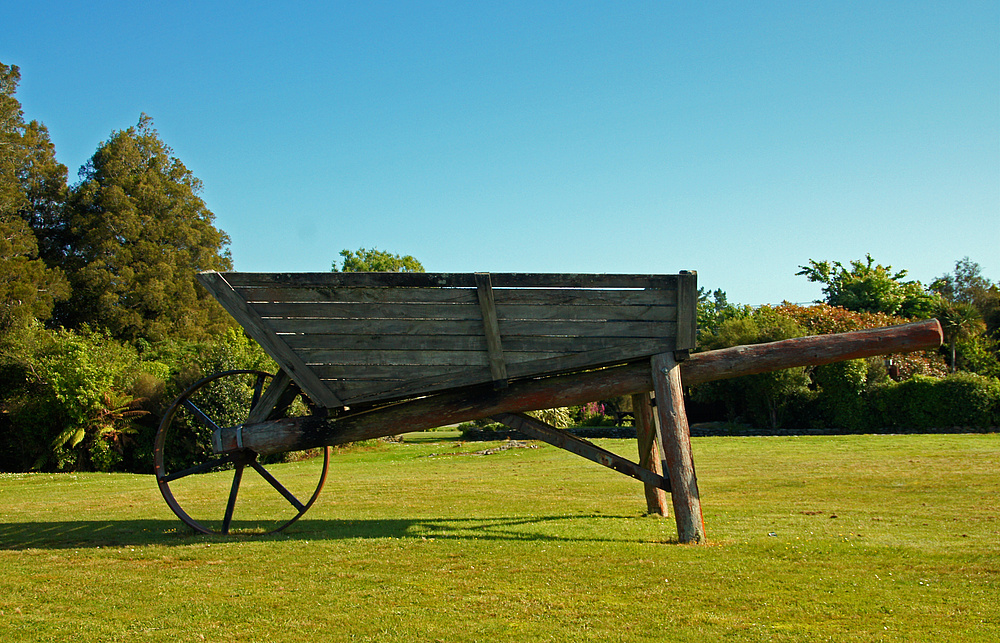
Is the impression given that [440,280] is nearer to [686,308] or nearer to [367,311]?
[367,311]

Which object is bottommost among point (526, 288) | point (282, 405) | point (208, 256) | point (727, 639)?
point (727, 639)

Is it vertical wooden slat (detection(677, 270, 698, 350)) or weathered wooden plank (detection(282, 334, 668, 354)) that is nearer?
vertical wooden slat (detection(677, 270, 698, 350))

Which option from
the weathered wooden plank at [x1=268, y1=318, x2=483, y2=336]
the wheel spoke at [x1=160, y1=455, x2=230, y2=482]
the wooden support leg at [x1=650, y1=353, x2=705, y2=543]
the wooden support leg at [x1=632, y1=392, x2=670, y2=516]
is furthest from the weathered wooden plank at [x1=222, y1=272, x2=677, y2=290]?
the wheel spoke at [x1=160, y1=455, x2=230, y2=482]

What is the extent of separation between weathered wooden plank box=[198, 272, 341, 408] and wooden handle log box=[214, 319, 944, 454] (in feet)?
1.80

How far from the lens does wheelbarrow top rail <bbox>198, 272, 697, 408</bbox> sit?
848 cm

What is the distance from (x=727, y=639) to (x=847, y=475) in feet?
35.6

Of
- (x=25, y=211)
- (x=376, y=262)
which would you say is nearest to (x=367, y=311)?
(x=25, y=211)

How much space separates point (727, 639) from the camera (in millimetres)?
4816

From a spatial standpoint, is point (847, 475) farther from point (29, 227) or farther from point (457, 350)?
point (29, 227)

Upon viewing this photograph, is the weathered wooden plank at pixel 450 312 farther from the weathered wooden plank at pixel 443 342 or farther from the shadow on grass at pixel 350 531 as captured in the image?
the shadow on grass at pixel 350 531

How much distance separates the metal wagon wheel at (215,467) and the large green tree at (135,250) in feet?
41.7

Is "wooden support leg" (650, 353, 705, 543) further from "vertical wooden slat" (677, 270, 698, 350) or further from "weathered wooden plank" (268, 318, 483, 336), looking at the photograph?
"weathered wooden plank" (268, 318, 483, 336)

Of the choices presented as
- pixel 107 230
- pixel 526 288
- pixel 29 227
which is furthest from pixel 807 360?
pixel 29 227

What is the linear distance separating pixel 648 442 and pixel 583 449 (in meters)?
1.30
